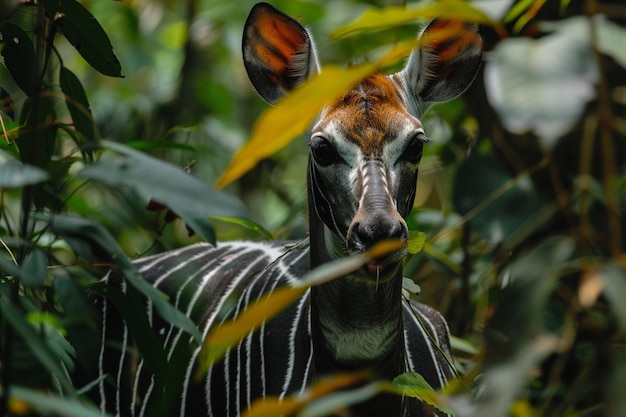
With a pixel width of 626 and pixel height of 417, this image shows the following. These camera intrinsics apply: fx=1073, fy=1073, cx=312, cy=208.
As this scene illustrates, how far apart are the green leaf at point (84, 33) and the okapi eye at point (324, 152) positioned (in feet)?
2.14

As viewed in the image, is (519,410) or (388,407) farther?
(388,407)

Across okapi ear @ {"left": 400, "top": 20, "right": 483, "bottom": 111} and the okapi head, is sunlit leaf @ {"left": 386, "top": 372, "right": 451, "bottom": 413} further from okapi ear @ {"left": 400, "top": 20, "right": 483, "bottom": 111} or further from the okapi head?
okapi ear @ {"left": 400, "top": 20, "right": 483, "bottom": 111}

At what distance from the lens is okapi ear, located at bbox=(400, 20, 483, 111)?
3.57 metres

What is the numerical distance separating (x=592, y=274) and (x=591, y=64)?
0.97 feet

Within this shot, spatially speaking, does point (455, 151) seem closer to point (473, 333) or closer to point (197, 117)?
point (473, 333)

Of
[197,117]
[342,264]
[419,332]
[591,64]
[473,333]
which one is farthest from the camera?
[197,117]

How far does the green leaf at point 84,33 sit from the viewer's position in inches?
106

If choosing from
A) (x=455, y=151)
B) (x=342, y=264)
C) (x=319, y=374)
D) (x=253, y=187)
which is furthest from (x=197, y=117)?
(x=342, y=264)

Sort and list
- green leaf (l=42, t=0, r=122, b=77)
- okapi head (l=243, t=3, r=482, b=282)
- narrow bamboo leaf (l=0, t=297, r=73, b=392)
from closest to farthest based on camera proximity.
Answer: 1. narrow bamboo leaf (l=0, t=297, r=73, b=392)
2. green leaf (l=42, t=0, r=122, b=77)
3. okapi head (l=243, t=3, r=482, b=282)

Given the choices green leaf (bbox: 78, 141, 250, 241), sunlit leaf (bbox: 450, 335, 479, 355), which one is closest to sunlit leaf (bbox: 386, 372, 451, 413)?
green leaf (bbox: 78, 141, 250, 241)

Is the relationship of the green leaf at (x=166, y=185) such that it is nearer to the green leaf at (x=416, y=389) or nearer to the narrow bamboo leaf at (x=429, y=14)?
the narrow bamboo leaf at (x=429, y=14)

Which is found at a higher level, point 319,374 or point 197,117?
point 319,374

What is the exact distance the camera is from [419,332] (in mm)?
3900

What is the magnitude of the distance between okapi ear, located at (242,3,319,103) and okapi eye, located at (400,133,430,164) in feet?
1.86
